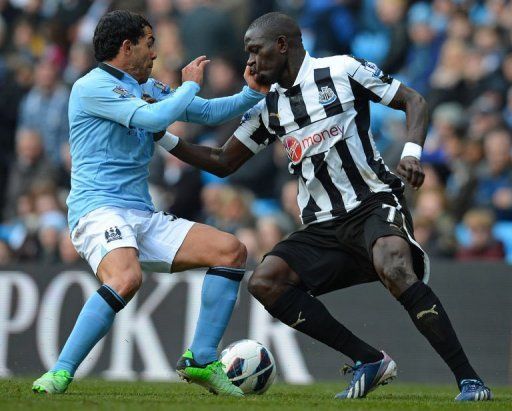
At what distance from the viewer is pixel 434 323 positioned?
23.4 feet

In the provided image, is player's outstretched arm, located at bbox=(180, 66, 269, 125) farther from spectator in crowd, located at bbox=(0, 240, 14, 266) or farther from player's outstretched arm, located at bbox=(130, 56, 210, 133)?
spectator in crowd, located at bbox=(0, 240, 14, 266)

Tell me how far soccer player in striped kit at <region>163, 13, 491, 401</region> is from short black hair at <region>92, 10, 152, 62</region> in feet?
2.34

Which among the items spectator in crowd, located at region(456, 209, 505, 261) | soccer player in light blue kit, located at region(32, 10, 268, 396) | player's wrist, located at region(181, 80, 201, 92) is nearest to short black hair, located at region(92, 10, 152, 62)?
soccer player in light blue kit, located at region(32, 10, 268, 396)

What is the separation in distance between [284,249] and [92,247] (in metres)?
1.24

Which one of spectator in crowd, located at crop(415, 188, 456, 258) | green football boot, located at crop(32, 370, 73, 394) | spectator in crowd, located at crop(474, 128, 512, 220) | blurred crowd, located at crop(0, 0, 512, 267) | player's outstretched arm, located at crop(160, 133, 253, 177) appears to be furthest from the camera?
blurred crowd, located at crop(0, 0, 512, 267)

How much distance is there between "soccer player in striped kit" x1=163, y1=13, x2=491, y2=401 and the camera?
7.58 metres

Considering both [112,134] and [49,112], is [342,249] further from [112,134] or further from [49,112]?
[49,112]

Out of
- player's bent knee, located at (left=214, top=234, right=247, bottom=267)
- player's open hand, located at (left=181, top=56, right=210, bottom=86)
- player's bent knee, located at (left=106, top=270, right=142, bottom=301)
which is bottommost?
player's bent knee, located at (left=106, top=270, right=142, bottom=301)

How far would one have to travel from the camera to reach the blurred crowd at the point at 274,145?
1185 cm

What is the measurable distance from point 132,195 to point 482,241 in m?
4.60

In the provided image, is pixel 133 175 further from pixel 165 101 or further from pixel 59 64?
pixel 59 64

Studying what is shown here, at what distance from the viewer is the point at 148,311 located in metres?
11.2

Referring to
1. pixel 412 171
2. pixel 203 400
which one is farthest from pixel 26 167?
pixel 412 171

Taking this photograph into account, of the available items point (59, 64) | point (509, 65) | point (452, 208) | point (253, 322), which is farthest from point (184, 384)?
point (59, 64)
